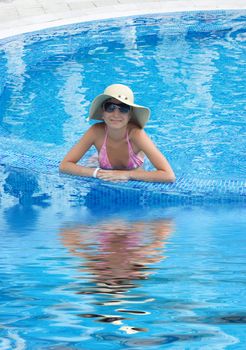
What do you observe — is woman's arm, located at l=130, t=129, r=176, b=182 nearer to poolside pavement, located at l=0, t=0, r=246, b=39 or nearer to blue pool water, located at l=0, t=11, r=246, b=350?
blue pool water, located at l=0, t=11, r=246, b=350

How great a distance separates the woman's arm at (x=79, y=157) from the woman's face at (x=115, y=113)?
18cm

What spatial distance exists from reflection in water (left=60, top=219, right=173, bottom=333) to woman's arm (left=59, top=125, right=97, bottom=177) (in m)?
0.64

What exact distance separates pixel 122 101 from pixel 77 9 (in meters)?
6.62

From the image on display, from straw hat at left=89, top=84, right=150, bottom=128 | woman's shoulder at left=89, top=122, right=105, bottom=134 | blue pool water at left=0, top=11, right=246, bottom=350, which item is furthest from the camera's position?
woman's shoulder at left=89, top=122, right=105, bottom=134

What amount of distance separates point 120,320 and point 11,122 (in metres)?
4.82

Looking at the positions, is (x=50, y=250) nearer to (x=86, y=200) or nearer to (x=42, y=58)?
(x=86, y=200)

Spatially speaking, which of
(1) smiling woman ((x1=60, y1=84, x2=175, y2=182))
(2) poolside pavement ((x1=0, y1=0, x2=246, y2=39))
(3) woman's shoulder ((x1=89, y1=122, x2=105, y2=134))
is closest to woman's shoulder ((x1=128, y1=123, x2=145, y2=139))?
(1) smiling woman ((x1=60, y1=84, x2=175, y2=182))

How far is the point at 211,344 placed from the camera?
366 centimetres

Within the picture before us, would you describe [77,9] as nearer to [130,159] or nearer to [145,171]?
[130,159]

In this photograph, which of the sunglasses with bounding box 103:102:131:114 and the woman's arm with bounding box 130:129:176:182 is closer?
the sunglasses with bounding box 103:102:131:114

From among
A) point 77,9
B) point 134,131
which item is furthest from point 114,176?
point 77,9

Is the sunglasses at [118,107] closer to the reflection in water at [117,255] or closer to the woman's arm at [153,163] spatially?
the woman's arm at [153,163]

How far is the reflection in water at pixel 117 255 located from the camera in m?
4.14

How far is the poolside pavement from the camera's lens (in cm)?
1180
